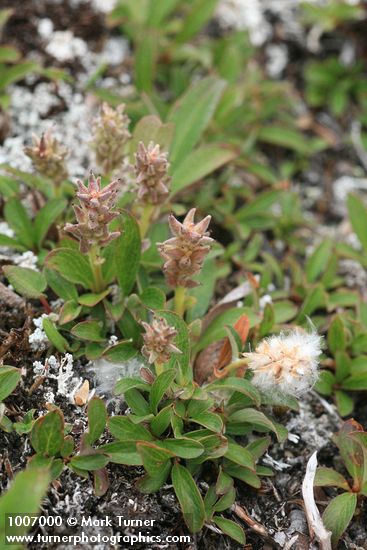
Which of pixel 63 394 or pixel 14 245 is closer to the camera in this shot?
pixel 63 394

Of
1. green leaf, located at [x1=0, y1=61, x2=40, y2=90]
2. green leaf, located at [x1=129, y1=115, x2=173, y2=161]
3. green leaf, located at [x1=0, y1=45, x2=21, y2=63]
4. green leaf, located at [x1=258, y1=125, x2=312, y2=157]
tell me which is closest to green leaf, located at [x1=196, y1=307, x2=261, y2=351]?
green leaf, located at [x1=129, y1=115, x2=173, y2=161]

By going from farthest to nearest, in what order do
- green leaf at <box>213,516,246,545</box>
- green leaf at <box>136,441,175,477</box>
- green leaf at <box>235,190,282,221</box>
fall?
green leaf at <box>235,190,282,221</box>, green leaf at <box>213,516,246,545</box>, green leaf at <box>136,441,175,477</box>

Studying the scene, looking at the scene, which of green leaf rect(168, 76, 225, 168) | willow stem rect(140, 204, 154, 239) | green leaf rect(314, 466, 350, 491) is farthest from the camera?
green leaf rect(168, 76, 225, 168)

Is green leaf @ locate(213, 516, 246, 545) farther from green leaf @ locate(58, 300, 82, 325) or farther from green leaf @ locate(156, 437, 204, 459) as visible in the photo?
green leaf @ locate(58, 300, 82, 325)

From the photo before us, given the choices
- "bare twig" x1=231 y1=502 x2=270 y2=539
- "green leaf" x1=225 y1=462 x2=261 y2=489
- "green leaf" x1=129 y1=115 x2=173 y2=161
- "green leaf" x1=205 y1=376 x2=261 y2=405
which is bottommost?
"bare twig" x1=231 y1=502 x2=270 y2=539

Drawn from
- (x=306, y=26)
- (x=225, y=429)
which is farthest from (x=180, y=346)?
(x=306, y=26)

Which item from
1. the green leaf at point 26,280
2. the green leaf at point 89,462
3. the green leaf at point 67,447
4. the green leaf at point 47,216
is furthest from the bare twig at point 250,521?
the green leaf at point 47,216

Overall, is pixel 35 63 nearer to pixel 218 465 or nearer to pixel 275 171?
pixel 275 171

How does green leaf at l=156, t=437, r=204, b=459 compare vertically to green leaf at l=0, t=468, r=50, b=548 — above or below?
below
